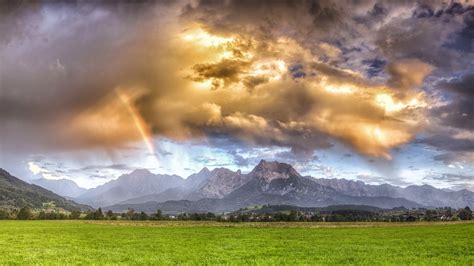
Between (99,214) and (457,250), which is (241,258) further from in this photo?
(99,214)

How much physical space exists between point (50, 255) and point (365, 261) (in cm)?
2423

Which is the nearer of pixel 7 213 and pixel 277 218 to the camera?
pixel 7 213

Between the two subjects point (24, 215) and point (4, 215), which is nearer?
point (4, 215)

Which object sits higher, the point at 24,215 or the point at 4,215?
the point at 4,215

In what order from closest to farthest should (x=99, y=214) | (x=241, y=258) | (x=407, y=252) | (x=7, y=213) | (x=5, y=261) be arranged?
1. (x=5, y=261)
2. (x=241, y=258)
3. (x=407, y=252)
4. (x=7, y=213)
5. (x=99, y=214)

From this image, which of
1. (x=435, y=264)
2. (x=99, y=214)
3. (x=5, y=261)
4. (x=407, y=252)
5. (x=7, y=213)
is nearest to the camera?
(x=435, y=264)

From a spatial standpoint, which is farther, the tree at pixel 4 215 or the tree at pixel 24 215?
the tree at pixel 24 215

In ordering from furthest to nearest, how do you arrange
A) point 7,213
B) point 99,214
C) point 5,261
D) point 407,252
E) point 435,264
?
point 99,214 < point 7,213 < point 407,252 < point 5,261 < point 435,264

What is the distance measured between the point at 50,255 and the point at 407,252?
1167 inches

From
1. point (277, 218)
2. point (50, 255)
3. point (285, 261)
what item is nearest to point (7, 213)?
point (277, 218)

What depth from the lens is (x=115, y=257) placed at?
29984 mm

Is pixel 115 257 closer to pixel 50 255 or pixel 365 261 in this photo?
pixel 50 255

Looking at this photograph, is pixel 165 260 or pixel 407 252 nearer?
pixel 165 260

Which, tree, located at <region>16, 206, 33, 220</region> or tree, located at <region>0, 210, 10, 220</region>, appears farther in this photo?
tree, located at <region>16, 206, 33, 220</region>
